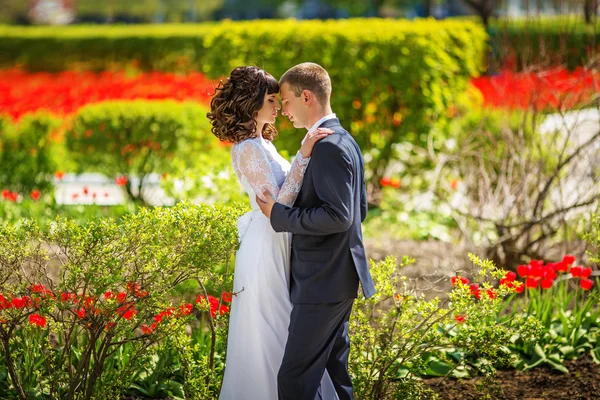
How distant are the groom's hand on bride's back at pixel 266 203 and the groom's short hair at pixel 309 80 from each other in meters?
0.41

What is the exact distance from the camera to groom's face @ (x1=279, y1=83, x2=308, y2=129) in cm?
306

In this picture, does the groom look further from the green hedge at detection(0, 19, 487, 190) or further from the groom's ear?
the green hedge at detection(0, 19, 487, 190)

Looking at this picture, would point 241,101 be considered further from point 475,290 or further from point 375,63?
point 375,63

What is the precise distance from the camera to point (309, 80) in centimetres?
301

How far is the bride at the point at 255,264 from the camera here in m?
3.20

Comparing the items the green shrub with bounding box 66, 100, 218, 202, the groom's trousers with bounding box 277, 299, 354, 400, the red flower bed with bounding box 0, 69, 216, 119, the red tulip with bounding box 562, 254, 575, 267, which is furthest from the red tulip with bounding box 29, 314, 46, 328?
the red flower bed with bounding box 0, 69, 216, 119

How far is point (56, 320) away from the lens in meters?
3.16

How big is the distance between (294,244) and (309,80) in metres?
0.64

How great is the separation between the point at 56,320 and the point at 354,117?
18.6 feet

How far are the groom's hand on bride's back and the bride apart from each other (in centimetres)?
5

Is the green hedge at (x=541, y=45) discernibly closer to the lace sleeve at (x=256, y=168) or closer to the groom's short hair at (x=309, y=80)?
the groom's short hair at (x=309, y=80)

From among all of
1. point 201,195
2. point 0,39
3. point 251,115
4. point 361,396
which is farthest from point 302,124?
point 0,39

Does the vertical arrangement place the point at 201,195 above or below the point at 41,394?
above

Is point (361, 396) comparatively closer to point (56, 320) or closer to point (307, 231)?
point (307, 231)
